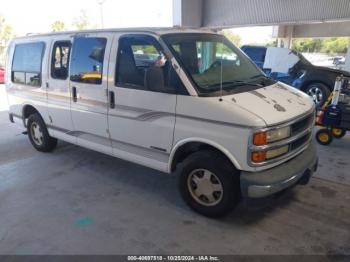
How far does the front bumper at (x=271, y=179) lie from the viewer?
291 centimetres

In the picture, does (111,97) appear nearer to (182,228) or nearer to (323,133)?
(182,228)

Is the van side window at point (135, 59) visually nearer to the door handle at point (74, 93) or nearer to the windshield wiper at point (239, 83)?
the windshield wiper at point (239, 83)

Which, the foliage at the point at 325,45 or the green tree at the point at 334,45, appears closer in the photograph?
the green tree at the point at 334,45

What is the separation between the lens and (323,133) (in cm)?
572

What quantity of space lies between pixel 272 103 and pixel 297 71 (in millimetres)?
7067

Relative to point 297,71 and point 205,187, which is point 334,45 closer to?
point 297,71

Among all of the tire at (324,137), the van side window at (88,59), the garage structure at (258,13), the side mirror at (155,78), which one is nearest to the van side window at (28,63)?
the van side window at (88,59)

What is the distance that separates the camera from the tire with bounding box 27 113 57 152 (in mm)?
5316

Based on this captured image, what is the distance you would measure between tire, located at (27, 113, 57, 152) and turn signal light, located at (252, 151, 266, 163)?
3810mm

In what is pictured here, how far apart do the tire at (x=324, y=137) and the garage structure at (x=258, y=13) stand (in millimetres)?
8601

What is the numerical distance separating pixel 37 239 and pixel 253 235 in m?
2.18

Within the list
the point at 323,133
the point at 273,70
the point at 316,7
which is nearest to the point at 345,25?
the point at 316,7

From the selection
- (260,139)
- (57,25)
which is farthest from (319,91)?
(57,25)

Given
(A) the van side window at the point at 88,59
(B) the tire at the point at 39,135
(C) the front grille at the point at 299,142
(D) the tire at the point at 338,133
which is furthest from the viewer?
(D) the tire at the point at 338,133
